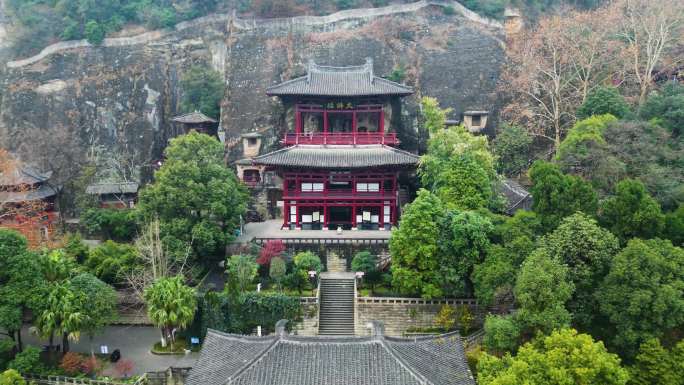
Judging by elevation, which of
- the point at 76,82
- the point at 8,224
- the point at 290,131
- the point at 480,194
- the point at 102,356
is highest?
the point at 76,82

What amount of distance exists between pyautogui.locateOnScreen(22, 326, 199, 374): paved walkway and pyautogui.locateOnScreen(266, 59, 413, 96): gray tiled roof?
641 inches

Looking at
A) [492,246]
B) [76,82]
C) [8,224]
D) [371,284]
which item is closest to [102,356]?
[8,224]

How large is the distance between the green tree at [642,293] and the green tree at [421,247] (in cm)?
722

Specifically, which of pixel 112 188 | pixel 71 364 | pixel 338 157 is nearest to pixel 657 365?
pixel 338 157

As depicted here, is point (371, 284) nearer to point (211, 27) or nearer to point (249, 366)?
point (249, 366)

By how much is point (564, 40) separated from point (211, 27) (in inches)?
1202

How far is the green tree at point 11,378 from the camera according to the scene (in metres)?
19.4

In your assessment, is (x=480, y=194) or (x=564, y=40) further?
(x=564, y=40)

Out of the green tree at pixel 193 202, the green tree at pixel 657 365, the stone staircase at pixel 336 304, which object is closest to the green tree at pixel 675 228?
the green tree at pixel 657 365

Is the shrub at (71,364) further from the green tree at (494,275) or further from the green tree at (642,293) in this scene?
the green tree at (642,293)

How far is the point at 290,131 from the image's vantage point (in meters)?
38.7

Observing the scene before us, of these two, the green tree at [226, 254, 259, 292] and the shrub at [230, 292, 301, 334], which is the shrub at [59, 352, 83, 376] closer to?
the shrub at [230, 292, 301, 334]

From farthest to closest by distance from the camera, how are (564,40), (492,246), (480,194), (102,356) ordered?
(564,40) < (480,194) < (102,356) < (492,246)

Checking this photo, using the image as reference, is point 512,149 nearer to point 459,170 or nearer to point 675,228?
point 459,170
